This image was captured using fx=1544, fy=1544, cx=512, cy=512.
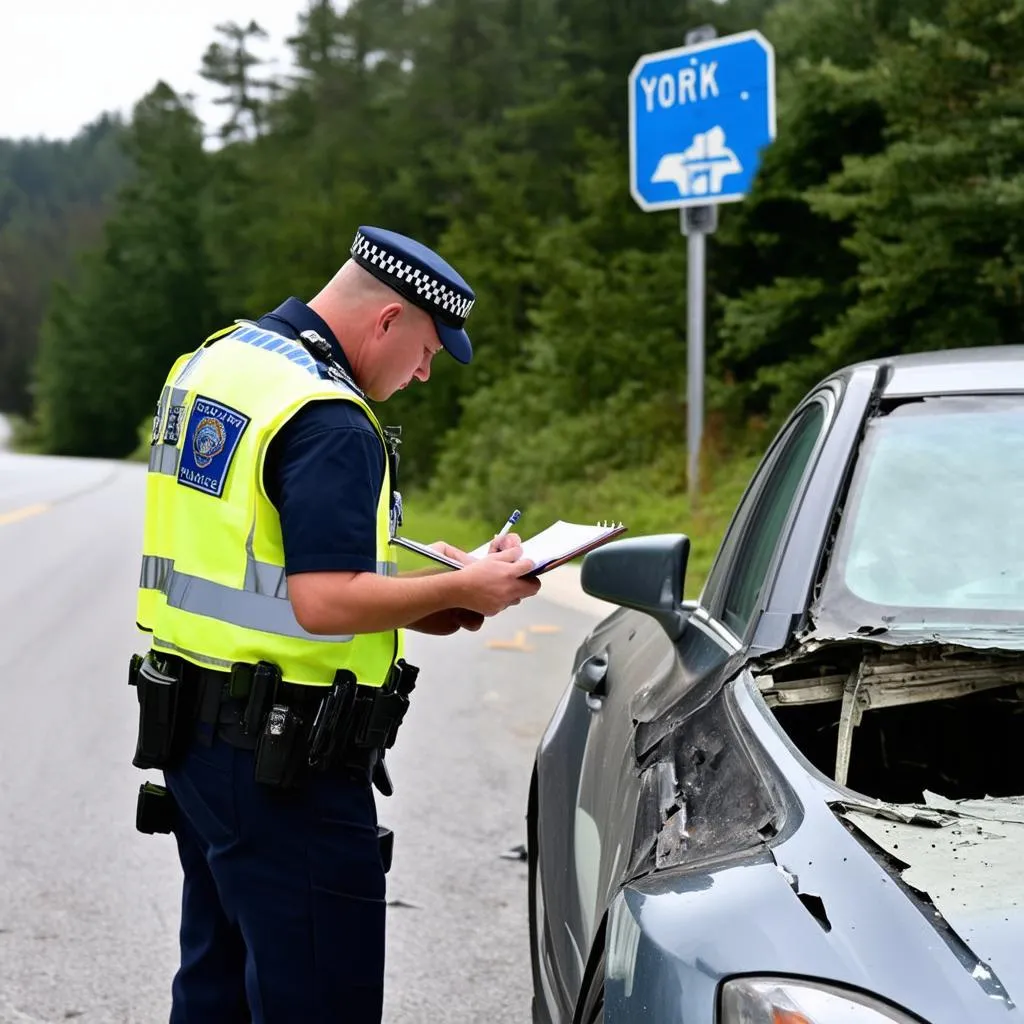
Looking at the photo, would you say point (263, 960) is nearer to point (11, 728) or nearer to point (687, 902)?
point (687, 902)

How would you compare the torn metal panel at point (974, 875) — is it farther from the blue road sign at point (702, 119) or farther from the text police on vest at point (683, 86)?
the text police on vest at point (683, 86)

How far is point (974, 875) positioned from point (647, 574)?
4.19 ft

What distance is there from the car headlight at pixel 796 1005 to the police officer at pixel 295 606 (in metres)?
0.92

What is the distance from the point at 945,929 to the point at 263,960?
1.22 meters

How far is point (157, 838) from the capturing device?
567 cm

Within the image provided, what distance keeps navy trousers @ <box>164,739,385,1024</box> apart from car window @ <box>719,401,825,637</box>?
79cm

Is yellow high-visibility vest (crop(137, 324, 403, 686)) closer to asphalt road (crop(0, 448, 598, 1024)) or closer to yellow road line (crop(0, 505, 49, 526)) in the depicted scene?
asphalt road (crop(0, 448, 598, 1024))

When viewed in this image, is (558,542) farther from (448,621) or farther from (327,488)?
(327,488)

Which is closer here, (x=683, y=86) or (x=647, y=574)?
(x=647, y=574)

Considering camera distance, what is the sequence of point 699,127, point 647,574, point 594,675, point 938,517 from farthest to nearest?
point 699,127 < point 594,675 < point 647,574 < point 938,517

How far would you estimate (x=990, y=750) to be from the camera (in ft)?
9.41

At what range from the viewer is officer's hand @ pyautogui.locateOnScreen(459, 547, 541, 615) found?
2.54 metres

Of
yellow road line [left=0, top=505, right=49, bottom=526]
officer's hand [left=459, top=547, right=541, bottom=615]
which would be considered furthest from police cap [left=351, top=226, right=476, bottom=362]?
yellow road line [left=0, top=505, right=49, bottom=526]

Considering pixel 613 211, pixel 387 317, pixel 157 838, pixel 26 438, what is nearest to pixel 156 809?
pixel 387 317
